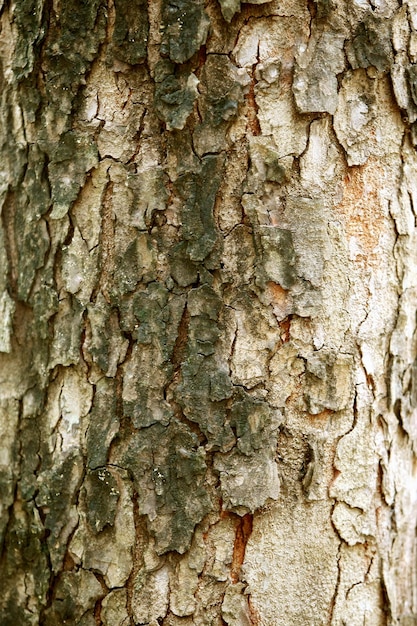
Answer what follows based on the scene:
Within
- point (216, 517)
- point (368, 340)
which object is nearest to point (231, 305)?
point (368, 340)

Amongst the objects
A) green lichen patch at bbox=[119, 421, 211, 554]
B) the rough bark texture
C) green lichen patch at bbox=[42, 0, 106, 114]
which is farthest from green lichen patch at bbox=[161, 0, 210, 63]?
green lichen patch at bbox=[119, 421, 211, 554]

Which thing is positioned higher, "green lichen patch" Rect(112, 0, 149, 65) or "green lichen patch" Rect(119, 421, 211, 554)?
"green lichen patch" Rect(112, 0, 149, 65)

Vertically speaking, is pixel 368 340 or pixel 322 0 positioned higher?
pixel 322 0

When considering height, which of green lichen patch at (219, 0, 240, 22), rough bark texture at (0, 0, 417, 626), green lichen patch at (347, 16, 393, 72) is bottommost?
rough bark texture at (0, 0, 417, 626)

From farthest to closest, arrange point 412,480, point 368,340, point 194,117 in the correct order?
point 412,480
point 368,340
point 194,117

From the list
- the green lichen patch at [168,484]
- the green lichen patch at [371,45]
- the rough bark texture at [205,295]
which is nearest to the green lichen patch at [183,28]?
the rough bark texture at [205,295]

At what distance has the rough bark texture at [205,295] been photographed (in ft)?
3.98

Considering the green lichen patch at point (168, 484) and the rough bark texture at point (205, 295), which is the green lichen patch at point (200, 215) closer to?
the rough bark texture at point (205, 295)

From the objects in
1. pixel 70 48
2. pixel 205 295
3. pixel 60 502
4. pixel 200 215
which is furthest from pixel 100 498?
pixel 70 48

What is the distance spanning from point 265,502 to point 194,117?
72 centimetres

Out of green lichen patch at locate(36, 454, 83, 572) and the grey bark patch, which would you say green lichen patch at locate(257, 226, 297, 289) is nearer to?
the grey bark patch

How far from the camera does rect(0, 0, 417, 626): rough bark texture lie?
121 centimetres

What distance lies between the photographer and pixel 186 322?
A: 122 centimetres

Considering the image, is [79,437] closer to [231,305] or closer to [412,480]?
[231,305]
